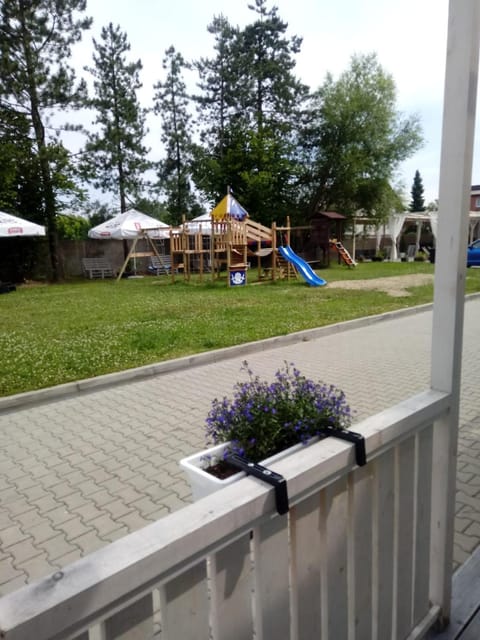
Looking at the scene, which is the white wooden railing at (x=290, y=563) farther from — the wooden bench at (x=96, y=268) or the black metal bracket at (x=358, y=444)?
the wooden bench at (x=96, y=268)

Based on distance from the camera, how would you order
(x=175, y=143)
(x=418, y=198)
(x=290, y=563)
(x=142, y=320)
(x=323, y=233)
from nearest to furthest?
(x=290, y=563)
(x=142, y=320)
(x=323, y=233)
(x=175, y=143)
(x=418, y=198)

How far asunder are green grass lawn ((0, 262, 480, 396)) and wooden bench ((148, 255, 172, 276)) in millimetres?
7083

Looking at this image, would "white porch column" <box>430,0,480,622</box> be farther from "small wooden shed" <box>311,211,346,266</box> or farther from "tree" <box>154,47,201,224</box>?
"tree" <box>154,47,201,224</box>

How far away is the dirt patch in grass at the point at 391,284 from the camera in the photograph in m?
14.6

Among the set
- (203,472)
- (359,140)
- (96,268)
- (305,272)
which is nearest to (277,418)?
(203,472)

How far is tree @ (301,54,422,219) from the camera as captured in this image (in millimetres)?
29938

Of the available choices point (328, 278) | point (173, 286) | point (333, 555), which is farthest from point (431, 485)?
point (328, 278)

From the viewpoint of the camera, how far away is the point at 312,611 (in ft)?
4.74

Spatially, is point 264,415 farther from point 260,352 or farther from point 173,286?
point 173,286

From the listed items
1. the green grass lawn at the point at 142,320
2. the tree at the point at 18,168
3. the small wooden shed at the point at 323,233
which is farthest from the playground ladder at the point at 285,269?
the tree at the point at 18,168

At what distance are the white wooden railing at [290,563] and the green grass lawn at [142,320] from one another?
4.87 meters

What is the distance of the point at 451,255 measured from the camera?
1.76m

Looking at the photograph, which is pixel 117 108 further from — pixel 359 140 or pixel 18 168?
pixel 359 140

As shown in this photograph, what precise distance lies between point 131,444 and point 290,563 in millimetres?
3128
